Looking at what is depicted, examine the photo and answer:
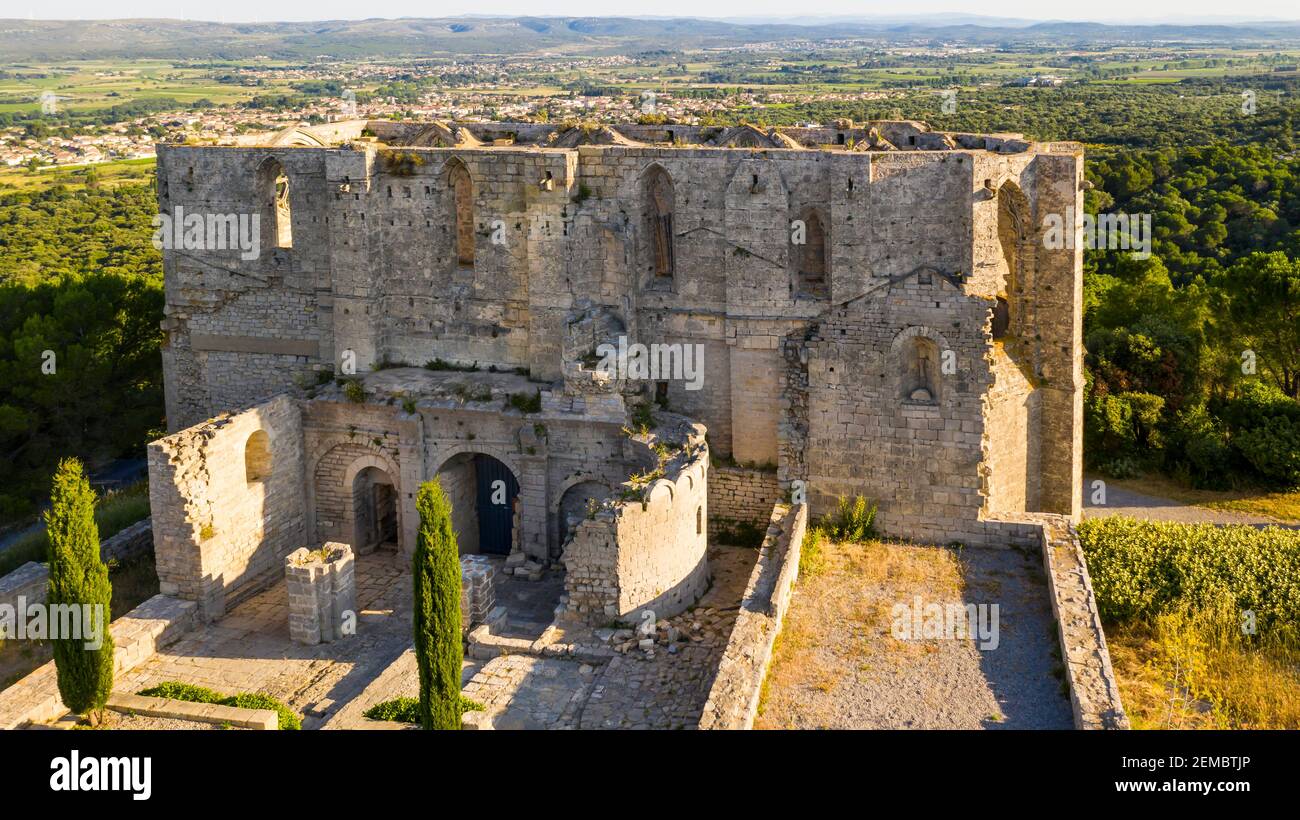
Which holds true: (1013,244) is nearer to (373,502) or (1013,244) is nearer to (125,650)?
(373,502)

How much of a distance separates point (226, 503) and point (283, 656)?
9.20 ft

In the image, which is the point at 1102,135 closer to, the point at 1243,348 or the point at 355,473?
the point at 1243,348

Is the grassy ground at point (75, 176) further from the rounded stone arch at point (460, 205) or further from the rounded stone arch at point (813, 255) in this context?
the rounded stone arch at point (813, 255)

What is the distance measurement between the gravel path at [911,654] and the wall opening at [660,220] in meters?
5.44

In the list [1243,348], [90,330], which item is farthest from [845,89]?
[90,330]

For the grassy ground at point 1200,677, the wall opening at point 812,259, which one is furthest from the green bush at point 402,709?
the wall opening at point 812,259

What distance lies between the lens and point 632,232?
771 inches

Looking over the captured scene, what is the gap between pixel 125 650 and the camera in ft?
55.0

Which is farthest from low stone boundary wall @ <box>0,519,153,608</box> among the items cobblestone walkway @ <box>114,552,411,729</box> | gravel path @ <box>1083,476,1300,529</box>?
gravel path @ <box>1083,476,1300,529</box>

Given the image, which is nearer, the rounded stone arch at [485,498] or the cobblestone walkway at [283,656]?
A: the cobblestone walkway at [283,656]

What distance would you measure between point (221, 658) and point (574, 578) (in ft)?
17.2

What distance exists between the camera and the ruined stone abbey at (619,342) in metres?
18.1

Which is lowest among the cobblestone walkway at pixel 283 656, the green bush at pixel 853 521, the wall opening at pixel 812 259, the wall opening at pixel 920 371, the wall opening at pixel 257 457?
the cobblestone walkway at pixel 283 656

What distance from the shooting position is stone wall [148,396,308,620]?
59.0 feet
